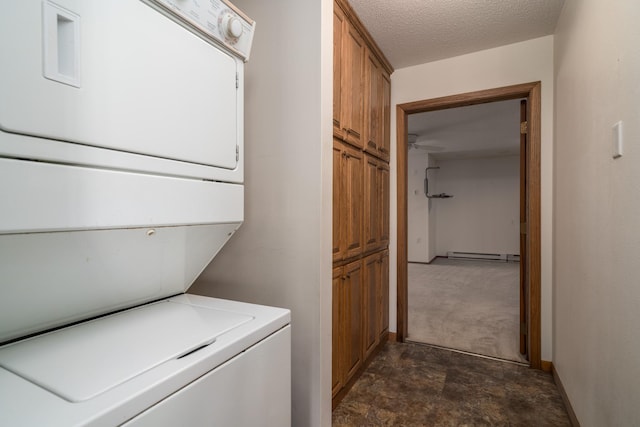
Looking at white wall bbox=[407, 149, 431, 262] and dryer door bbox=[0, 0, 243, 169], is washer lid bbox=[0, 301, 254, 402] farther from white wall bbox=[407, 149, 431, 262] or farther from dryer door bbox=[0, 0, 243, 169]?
white wall bbox=[407, 149, 431, 262]

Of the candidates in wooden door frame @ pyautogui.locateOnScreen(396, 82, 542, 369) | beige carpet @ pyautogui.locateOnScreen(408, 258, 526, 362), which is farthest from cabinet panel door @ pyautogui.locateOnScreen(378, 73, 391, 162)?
beige carpet @ pyautogui.locateOnScreen(408, 258, 526, 362)

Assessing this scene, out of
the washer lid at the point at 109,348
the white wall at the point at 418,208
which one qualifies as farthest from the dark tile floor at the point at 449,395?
the white wall at the point at 418,208

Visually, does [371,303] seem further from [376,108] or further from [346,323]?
[376,108]

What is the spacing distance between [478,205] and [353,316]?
631cm

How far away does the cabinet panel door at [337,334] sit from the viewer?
176cm

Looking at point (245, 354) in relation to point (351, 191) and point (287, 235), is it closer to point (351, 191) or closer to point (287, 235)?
point (287, 235)

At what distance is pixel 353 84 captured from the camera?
2.01 metres

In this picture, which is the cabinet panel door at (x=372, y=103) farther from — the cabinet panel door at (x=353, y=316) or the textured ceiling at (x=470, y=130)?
the textured ceiling at (x=470, y=130)

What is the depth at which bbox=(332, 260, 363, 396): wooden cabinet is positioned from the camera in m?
1.78

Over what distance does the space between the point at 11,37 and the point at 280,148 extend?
95 centimetres

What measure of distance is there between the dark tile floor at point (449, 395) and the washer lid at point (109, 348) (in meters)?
Answer: 1.25

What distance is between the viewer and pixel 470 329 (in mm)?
2977

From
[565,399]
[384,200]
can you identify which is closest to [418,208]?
[384,200]

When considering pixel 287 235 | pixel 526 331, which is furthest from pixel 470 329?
pixel 287 235
